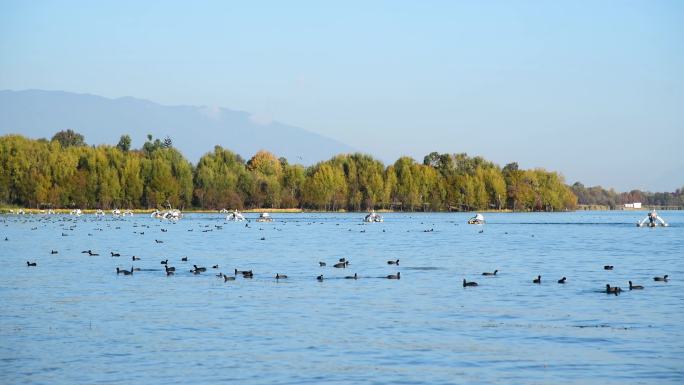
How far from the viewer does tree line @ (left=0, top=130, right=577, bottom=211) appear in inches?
6230

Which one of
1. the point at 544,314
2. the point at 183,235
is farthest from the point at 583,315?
the point at 183,235

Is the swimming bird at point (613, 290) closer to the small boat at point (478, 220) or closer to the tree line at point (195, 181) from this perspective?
the small boat at point (478, 220)

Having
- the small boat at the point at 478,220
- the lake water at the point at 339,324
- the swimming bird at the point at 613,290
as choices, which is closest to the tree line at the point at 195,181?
the small boat at the point at 478,220

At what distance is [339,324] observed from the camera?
2811 centimetres

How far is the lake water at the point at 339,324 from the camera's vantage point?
21.4m

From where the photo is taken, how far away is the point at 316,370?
21.5 m

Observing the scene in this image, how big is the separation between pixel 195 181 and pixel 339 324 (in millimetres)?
149817

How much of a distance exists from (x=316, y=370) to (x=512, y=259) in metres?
35.9

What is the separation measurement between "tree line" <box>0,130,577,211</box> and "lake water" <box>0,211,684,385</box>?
361ft

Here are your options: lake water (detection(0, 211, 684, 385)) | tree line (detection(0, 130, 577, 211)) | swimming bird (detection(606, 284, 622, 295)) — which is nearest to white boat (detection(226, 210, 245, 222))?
tree line (detection(0, 130, 577, 211))

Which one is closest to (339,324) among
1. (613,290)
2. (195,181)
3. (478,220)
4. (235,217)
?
(613,290)

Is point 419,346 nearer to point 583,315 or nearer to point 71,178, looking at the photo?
point 583,315

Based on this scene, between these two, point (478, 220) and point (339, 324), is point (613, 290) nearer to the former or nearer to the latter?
point (339, 324)

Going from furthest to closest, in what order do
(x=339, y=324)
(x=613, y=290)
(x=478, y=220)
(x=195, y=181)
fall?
(x=195, y=181)
(x=478, y=220)
(x=613, y=290)
(x=339, y=324)
